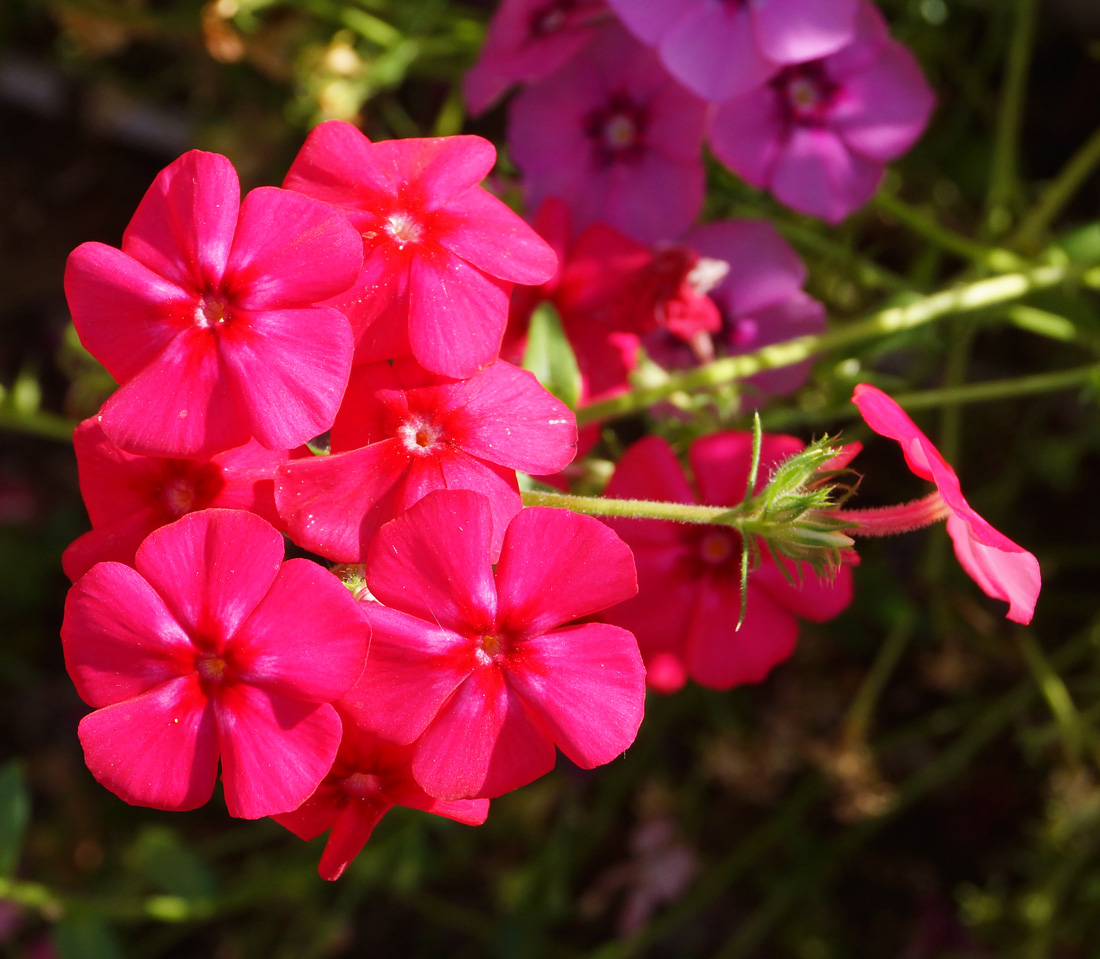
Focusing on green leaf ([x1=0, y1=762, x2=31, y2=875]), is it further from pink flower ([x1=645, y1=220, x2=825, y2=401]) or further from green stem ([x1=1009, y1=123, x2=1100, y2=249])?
green stem ([x1=1009, y1=123, x2=1100, y2=249])

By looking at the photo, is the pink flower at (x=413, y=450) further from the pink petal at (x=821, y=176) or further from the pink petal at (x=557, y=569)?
the pink petal at (x=821, y=176)

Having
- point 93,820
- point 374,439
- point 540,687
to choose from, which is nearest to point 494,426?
point 374,439

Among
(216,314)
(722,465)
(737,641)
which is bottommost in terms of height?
(737,641)

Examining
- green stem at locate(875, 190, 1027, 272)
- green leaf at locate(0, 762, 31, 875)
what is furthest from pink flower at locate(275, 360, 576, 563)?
green leaf at locate(0, 762, 31, 875)

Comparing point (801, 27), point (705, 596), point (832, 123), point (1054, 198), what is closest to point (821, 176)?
point (832, 123)

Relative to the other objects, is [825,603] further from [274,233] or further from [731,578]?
[274,233]

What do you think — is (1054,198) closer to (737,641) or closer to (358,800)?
(737,641)
